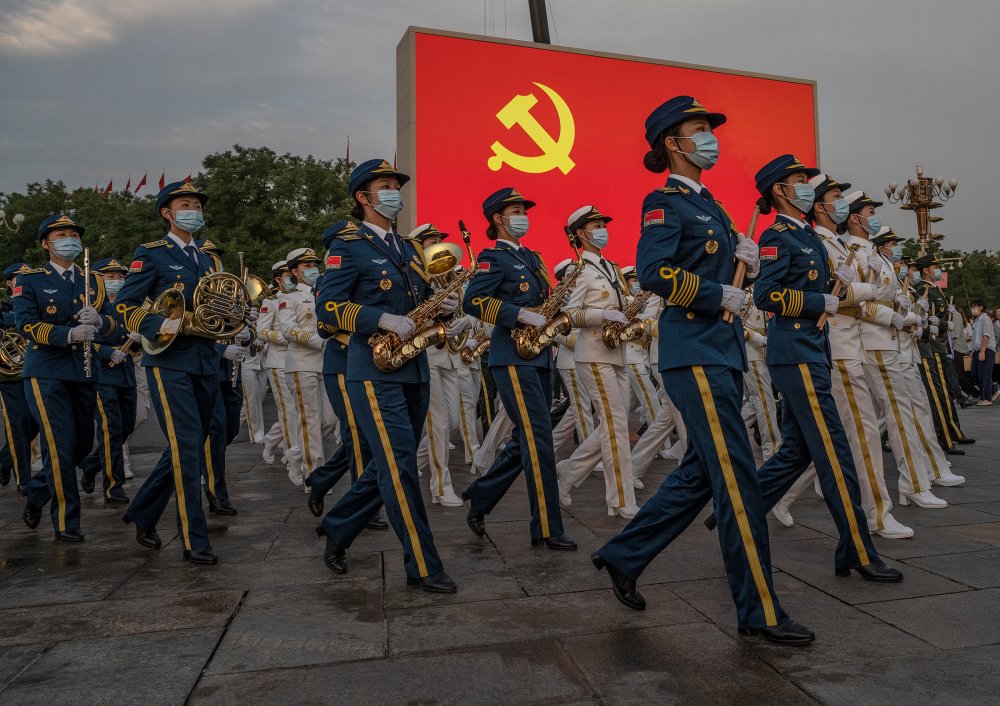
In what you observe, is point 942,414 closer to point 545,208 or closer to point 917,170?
point 545,208

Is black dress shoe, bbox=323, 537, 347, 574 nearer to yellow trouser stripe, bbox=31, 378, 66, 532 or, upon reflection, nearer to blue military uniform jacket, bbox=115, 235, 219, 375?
blue military uniform jacket, bbox=115, 235, 219, 375

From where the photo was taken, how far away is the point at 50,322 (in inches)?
264

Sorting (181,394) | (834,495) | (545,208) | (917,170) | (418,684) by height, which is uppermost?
(917,170)

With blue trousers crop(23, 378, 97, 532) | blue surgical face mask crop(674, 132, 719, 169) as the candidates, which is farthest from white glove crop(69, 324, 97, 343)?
blue surgical face mask crop(674, 132, 719, 169)

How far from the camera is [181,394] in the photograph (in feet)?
18.5

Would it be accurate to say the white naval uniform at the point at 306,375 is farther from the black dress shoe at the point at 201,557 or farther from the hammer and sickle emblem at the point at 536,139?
the hammer and sickle emblem at the point at 536,139

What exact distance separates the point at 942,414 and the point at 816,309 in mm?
6787

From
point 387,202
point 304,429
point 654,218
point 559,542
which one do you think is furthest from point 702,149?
point 304,429

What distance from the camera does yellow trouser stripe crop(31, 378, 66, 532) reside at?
6387 mm

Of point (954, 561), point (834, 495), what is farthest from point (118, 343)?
point (954, 561)

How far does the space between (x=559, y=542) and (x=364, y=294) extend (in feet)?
6.83

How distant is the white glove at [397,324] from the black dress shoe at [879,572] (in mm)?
2788

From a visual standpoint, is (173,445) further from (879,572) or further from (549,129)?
(549,129)

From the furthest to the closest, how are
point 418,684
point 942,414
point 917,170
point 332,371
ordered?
1. point 917,170
2. point 942,414
3. point 332,371
4. point 418,684
